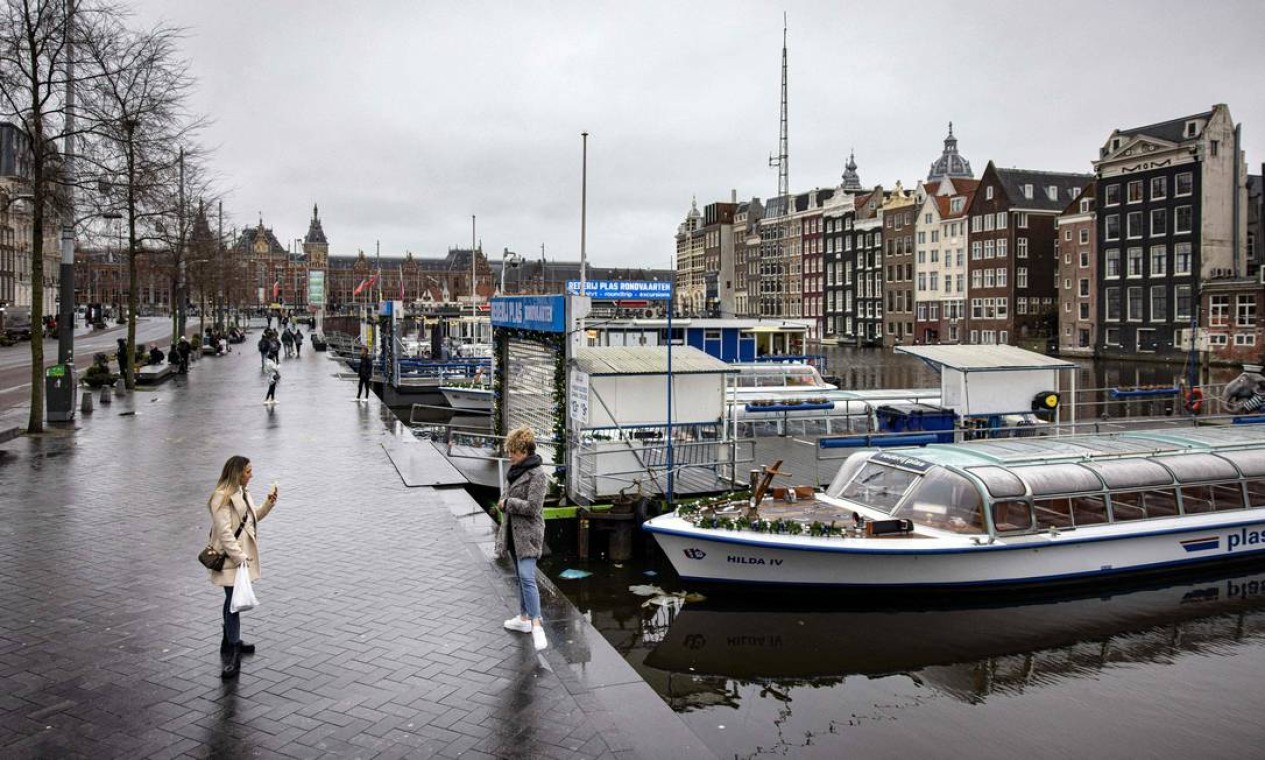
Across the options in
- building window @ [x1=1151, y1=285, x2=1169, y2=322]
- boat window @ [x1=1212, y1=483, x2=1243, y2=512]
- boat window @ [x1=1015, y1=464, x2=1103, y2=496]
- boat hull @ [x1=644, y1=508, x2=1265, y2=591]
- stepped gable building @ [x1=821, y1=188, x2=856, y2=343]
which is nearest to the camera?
boat hull @ [x1=644, y1=508, x2=1265, y2=591]

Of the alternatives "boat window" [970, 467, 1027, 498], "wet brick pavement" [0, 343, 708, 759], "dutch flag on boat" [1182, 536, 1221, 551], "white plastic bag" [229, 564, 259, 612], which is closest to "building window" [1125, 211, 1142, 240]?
"dutch flag on boat" [1182, 536, 1221, 551]

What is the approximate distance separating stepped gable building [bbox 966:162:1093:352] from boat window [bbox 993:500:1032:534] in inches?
2939

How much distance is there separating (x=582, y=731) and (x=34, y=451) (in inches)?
701

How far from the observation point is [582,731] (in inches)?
294

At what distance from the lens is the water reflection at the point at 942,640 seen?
11.4 m

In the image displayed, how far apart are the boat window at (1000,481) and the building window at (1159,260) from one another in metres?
64.6

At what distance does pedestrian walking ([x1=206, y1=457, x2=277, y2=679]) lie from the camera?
27.0 ft

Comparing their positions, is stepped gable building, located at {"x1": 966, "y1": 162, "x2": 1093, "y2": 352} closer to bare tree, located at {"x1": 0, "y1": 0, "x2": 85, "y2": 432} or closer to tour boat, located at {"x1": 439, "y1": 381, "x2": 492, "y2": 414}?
tour boat, located at {"x1": 439, "y1": 381, "x2": 492, "y2": 414}

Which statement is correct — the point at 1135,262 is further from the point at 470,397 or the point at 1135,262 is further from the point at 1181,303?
the point at 470,397

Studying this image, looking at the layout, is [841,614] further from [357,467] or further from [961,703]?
[357,467]

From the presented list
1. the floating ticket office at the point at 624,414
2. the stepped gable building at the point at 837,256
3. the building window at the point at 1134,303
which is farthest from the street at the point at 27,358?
the stepped gable building at the point at 837,256

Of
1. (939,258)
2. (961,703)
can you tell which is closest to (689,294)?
(939,258)

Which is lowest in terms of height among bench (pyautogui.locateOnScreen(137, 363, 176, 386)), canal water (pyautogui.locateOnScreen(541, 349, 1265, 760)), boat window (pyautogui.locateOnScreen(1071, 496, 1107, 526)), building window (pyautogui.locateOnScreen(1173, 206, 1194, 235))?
canal water (pyautogui.locateOnScreen(541, 349, 1265, 760))

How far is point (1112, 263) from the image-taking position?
7425 cm
